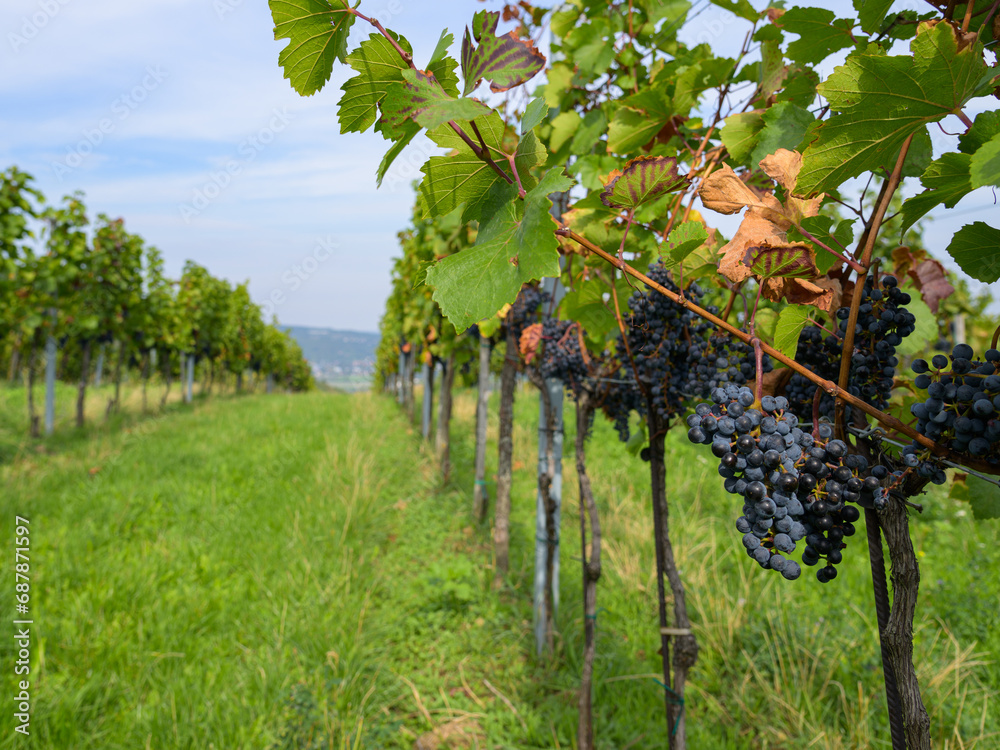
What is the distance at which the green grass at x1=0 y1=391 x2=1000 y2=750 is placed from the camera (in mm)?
2736

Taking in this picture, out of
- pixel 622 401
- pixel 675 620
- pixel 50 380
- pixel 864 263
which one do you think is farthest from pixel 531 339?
pixel 50 380

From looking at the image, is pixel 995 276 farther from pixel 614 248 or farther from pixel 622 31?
pixel 622 31

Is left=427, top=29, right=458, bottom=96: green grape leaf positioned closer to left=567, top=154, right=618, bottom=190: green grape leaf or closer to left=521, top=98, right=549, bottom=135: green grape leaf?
left=521, top=98, right=549, bottom=135: green grape leaf

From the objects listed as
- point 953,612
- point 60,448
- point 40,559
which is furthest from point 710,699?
point 60,448

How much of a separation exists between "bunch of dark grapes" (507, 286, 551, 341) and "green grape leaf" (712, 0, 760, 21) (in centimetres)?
197

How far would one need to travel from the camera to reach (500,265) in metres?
0.71

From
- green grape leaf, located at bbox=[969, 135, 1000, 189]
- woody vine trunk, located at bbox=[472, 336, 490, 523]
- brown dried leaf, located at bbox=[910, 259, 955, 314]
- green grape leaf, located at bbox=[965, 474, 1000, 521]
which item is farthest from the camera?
woody vine trunk, located at bbox=[472, 336, 490, 523]

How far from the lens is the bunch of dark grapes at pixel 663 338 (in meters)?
1.46

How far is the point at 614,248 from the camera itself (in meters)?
1.53

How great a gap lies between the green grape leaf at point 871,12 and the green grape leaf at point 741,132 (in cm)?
30

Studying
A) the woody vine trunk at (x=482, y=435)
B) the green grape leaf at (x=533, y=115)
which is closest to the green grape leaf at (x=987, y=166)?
the green grape leaf at (x=533, y=115)

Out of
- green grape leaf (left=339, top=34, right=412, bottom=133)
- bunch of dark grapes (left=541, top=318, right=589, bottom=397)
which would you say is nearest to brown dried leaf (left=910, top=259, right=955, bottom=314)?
green grape leaf (left=339, top=34, right=412, bottom=133)

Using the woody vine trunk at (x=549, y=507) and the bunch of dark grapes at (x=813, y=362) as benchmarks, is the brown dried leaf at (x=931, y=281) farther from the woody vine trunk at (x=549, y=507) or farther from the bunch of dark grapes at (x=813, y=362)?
the woody vine trunk at (x=549, y=507)

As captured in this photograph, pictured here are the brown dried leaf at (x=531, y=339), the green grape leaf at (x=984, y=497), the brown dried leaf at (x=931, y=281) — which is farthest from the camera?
the brown dried leaf at (x=531, y=339)
